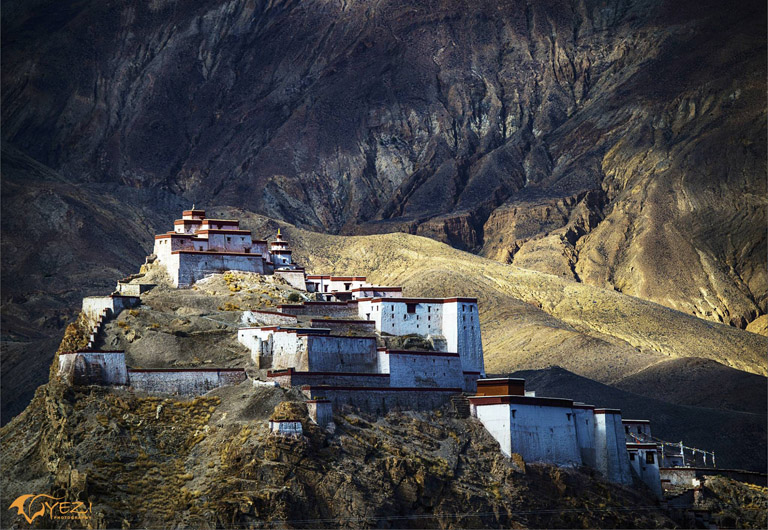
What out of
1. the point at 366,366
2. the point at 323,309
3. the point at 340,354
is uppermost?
the point at 323,309

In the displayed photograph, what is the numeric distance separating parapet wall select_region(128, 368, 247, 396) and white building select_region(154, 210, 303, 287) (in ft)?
43.6

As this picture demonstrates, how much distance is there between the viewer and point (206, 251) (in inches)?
3418

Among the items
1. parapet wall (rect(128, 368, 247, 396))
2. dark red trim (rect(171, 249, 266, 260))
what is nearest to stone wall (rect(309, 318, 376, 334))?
parapet wall (rect(128, 368, 247, 396))

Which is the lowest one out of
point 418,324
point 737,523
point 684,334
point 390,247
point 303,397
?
point 737,523

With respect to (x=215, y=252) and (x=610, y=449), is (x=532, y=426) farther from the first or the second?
(x=215, y=252)

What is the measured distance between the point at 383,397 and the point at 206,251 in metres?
18.3

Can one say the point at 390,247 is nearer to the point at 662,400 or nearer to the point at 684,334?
the point at 684,334

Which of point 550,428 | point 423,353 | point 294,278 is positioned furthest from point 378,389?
point 294,278

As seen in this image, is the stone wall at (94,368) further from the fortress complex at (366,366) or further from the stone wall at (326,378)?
the stone wall at (326,378)

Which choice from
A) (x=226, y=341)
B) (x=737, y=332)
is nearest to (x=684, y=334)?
(x=737, y=332)

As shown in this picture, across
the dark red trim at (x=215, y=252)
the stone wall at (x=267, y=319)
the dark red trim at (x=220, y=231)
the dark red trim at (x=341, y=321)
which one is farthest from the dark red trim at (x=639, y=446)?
the dark red trim at (x=220, y=231)

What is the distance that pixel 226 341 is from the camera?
77.6m

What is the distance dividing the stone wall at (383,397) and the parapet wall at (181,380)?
4984mm

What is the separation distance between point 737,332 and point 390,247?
1789 inches
